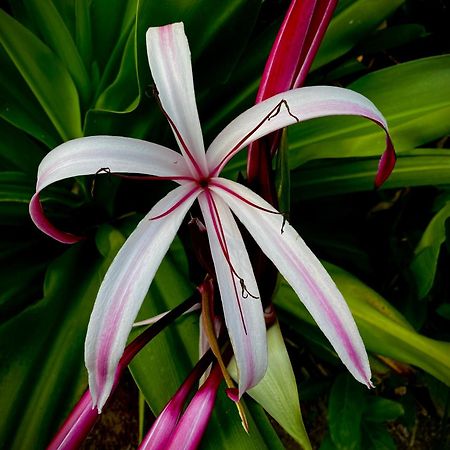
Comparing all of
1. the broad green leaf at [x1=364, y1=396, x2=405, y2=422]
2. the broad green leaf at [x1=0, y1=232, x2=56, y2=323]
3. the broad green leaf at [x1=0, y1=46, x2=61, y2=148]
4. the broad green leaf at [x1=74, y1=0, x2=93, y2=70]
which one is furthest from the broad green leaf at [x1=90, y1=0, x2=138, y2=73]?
the broad green leaf at [x1=364, y1=396, x2=405, y2=422]

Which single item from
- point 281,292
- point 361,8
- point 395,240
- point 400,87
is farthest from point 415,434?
point 361,8

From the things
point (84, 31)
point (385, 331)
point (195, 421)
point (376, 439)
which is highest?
point (84, 31)

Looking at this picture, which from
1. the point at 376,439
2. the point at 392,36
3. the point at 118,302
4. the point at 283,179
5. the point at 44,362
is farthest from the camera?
the point at 392,36

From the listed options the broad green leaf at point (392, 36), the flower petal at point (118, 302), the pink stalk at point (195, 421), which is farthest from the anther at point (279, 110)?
the broad green leaf at point (392, 36)

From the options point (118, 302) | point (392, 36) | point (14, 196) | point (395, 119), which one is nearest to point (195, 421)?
point (118, 302)

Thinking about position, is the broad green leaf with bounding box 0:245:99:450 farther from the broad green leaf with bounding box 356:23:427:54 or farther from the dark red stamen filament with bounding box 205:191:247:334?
the broad green leaf with bounding box 356:23:427:54

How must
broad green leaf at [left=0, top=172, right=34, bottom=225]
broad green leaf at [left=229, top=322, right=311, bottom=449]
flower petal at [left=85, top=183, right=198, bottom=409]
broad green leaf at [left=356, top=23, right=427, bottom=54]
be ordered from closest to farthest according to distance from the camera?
flower petal at [left=85, top=183, right=198, bottom=409] → broad green leaf at [left=229, top=322, right=311, bottom=449] → broad green leaf at [left=0, top=172, right=34, bottom=225] → broad green leaf at [left=356, top=23, right=427, bottom=54]

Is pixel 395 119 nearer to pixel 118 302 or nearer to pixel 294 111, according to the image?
pixel 294 111

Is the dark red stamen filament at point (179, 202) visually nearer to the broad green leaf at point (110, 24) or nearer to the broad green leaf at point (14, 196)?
the broad green leaf at point (14, 196)
